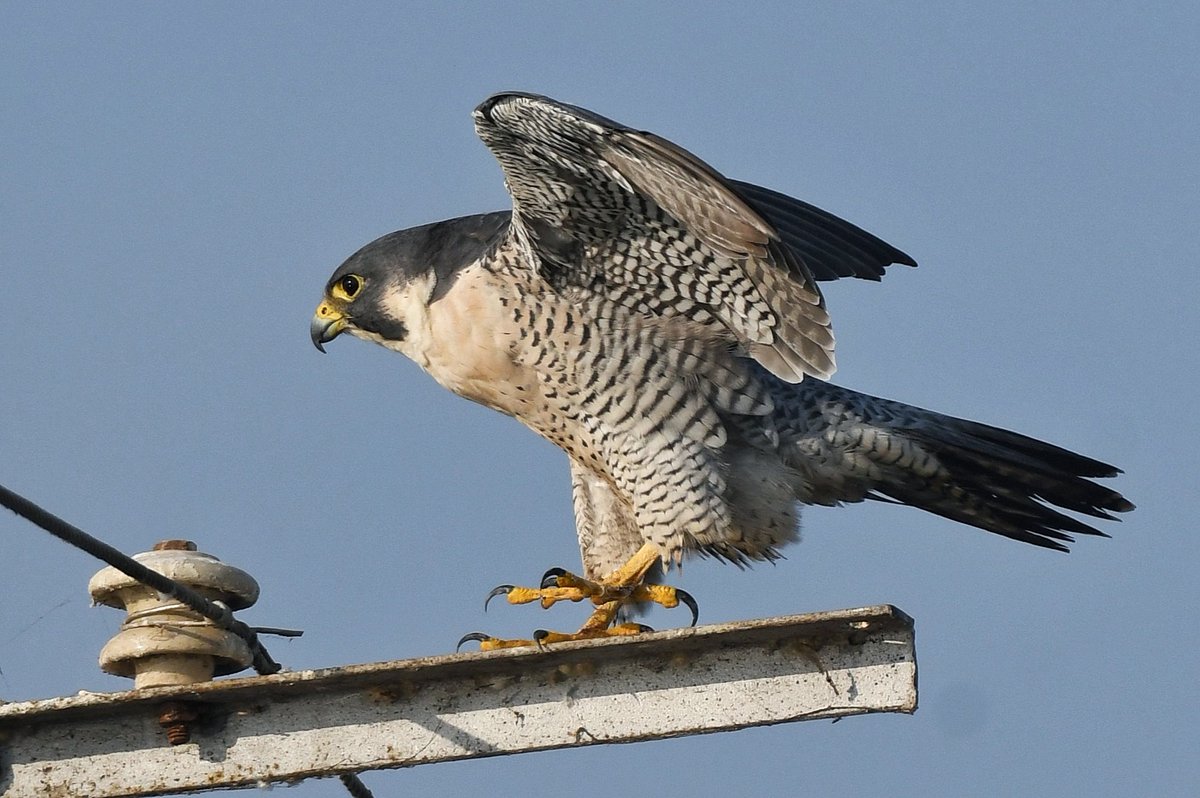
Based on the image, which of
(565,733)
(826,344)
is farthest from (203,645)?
(826,344)

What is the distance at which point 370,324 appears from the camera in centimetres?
665

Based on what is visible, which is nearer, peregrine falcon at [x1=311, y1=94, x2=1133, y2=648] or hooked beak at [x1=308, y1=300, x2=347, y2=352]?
peregrine falcon at [x1=311, y1=94, x2=1133, y2=648]

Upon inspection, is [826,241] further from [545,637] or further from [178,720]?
[178,720]

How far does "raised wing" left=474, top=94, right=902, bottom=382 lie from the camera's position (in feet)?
18.0

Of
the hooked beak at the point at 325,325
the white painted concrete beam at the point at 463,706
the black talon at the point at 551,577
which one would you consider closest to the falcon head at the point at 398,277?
the hooked beak at the point at 325,325

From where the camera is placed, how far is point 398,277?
655 cm

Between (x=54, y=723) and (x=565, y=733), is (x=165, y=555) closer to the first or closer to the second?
(x=54, y=723)

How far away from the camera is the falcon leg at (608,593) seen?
5.64 metres

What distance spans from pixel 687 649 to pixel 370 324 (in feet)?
10.4

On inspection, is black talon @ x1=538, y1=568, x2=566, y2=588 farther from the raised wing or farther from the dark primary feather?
the dark primary feather

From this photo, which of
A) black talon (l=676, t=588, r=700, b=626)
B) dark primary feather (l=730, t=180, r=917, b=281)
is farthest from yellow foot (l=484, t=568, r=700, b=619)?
dark primary feather (l=730, t=180, r=917, b=281)

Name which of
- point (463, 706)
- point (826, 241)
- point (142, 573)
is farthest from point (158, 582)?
point (826, 241)

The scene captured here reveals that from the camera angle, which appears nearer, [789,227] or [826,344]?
[826,344]

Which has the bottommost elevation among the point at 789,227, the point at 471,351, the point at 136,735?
the point at 136,735
